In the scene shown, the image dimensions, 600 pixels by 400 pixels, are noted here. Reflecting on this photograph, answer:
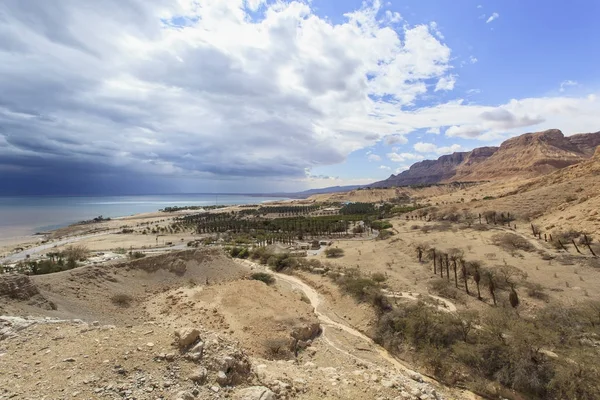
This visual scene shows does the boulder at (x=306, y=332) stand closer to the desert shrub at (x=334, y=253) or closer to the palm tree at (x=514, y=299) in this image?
the palm tree at (x=514, y=299)

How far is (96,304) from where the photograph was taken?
834 inches

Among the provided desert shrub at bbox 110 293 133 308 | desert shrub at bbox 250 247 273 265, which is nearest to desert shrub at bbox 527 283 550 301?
desert shrub at bbox 250 247 273 265

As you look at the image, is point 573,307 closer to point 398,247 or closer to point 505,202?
point 398,247

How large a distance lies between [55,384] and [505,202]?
7886 centimetres

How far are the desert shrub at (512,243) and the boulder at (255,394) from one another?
40308mm

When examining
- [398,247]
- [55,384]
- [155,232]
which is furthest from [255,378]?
[155,232]

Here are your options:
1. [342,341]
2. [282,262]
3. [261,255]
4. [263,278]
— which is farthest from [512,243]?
[261,255]

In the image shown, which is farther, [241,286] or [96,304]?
[241,286]

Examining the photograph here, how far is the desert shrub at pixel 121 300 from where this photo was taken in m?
22.7

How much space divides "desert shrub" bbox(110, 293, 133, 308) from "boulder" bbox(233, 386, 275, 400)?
1673 cm

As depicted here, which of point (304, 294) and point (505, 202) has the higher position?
point (505, 202)

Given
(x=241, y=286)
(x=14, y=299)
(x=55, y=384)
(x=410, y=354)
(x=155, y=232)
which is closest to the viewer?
(x=55, y=384)

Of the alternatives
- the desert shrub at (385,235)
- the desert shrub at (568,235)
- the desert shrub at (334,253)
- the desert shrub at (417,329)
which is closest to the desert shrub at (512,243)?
the desert shrub at (568,235)

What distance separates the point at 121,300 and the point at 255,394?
697 inches
